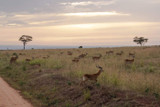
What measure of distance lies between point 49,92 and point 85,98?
2.95 metres

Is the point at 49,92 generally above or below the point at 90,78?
below

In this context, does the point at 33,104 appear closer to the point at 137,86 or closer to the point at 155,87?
the point at 137,86

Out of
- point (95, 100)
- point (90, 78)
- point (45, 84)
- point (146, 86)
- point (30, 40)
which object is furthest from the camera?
point (30, 40)

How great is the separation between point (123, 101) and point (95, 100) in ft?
4.17

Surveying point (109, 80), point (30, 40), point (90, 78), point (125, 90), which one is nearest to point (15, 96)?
point (90, 78)

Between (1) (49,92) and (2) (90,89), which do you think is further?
(1) (49,92)

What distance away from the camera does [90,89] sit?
1053 cm

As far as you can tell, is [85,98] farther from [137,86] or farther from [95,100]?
[137,86]

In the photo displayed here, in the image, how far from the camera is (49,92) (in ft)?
39.5

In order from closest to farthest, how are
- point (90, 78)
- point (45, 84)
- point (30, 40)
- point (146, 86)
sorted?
point (146, 86), point (90, 78), point (45, 84), point (30, 40)

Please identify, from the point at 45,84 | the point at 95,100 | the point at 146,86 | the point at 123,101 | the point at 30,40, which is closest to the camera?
the point at 123,101

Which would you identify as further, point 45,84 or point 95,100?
point 45,84

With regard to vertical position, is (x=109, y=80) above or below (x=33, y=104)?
above

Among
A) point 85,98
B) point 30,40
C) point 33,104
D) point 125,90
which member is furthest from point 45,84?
point 30,40
